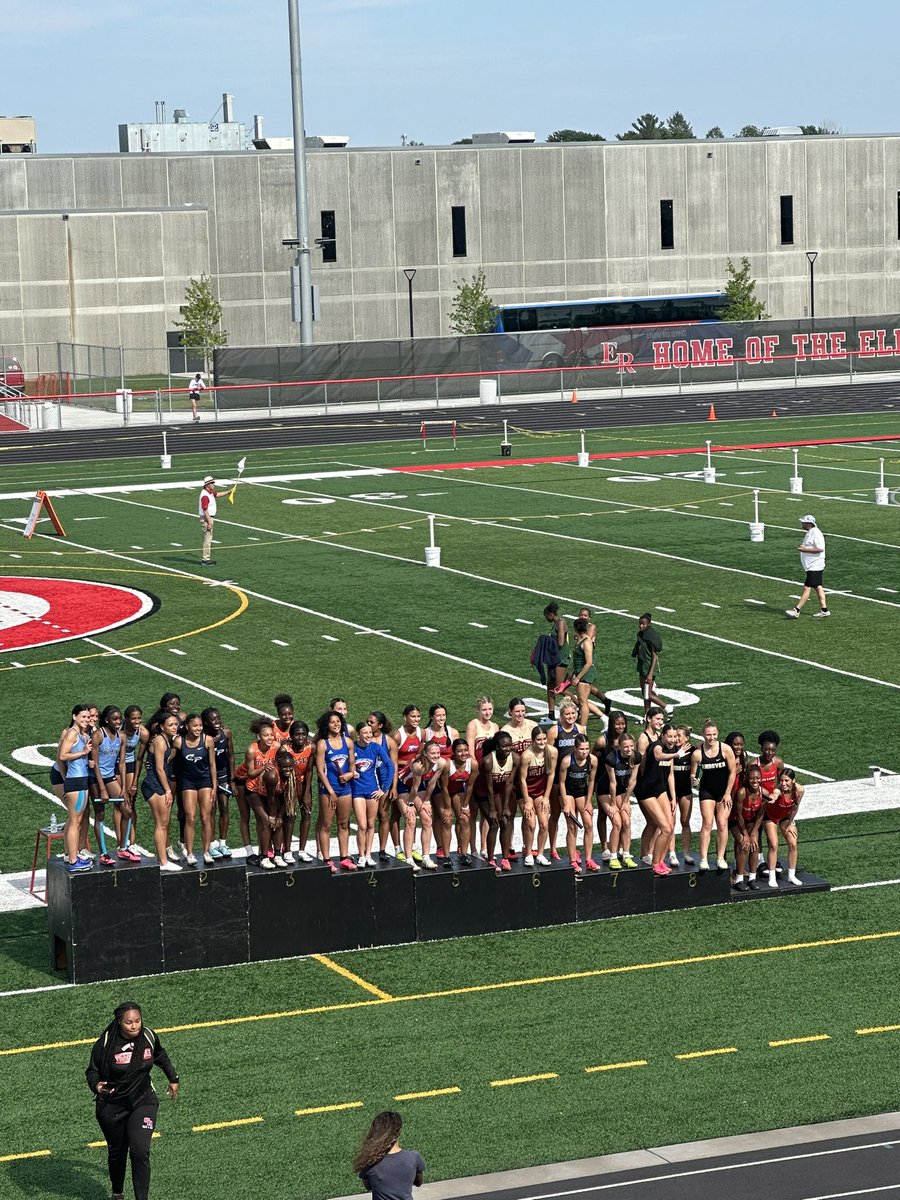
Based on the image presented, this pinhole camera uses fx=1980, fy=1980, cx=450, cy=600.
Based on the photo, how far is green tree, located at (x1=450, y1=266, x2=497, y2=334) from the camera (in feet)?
346

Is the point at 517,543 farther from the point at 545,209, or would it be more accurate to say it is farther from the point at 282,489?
the point at 545,209

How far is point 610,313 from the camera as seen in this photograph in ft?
337

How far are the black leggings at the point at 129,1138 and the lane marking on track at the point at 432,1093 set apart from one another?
2426 mm

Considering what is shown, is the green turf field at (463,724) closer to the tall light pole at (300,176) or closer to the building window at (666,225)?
the tall light pole at (300,176)

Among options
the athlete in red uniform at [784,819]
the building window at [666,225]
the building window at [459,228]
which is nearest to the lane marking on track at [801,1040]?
the athlete in red uniform at [784,819]

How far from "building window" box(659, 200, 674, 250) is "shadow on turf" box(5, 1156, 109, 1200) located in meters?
103

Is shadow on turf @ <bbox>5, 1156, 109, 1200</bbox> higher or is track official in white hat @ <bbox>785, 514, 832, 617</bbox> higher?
track official in white hat @ <bbox>785, 514, 832, 617</bbox>

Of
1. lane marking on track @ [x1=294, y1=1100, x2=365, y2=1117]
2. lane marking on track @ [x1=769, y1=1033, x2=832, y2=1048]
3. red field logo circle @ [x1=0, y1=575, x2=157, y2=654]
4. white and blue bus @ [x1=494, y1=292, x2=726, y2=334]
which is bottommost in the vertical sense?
lane marking on track @ [x1=294, y1=1100, x2=365, y2=1117]

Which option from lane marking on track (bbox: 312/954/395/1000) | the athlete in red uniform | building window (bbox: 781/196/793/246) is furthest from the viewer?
building window (bbox: 781/196/793/246)

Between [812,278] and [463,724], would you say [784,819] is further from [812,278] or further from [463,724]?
[812,278]

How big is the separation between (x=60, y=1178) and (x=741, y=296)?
3856 inches

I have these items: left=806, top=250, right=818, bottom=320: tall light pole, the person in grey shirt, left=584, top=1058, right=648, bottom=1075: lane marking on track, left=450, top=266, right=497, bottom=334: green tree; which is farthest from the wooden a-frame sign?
left=806, top=250, right=818, bottom=320: tall light pole

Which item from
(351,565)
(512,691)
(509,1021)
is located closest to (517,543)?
(351,565)

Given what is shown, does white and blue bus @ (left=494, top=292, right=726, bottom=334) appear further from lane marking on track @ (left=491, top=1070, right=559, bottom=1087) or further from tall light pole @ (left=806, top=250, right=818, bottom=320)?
lane marking on track @ (left=491, top=1070, right=559, bottom=1087)
